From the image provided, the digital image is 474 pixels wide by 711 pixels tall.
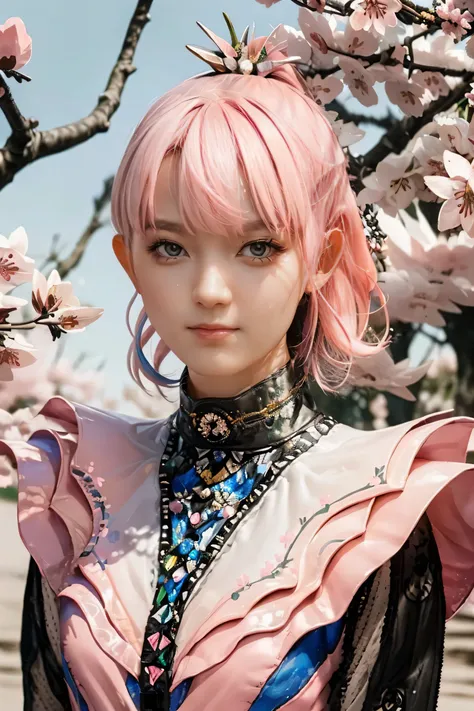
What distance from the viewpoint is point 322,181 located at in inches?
48.2

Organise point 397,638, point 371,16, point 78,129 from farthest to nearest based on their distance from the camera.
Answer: point 78,129
point 371,16
point 397,638

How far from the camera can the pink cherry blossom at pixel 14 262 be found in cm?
123

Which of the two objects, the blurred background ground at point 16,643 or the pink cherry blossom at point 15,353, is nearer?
the pink cherry blossom at point 15,353

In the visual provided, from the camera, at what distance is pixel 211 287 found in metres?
1.13

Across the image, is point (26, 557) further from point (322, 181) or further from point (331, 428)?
point (322, 181)

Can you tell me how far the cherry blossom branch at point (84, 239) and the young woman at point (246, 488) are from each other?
1405mm

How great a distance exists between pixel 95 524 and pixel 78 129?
1.32 meters

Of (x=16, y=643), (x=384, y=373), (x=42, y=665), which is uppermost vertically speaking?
(x=384, y=373)

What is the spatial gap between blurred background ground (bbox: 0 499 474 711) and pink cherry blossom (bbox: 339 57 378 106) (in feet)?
4.57

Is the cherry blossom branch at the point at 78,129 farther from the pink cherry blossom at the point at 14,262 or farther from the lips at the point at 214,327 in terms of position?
the lips at the point at 214,327

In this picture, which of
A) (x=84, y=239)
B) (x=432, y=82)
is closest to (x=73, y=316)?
(x=432, y=82)

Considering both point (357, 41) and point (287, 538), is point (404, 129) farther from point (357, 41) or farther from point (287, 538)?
point (287, 538)

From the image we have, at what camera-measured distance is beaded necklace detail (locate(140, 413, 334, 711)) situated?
1140mm

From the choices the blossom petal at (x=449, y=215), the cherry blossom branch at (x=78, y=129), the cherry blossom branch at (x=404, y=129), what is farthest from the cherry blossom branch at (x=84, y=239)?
the blossom petal at (x=449, y=215)
